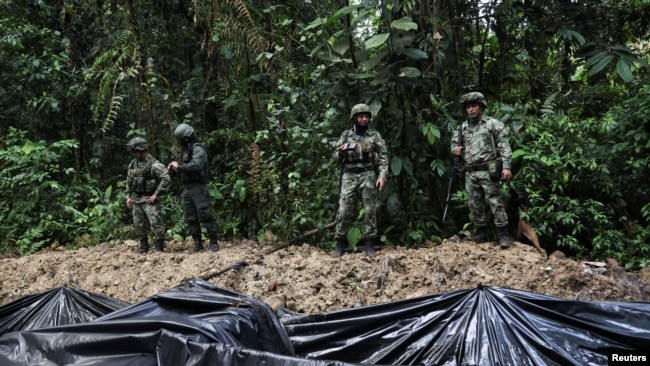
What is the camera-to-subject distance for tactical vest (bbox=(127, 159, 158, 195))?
23.6 ft

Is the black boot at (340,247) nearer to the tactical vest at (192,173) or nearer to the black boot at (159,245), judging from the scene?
the tactical vest at (192,173)

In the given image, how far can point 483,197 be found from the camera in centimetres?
612

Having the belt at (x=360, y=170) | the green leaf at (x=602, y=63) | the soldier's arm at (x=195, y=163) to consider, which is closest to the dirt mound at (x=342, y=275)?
the belt at (x=360, y=170)

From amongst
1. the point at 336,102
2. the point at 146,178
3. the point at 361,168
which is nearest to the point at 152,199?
the point at 146,178

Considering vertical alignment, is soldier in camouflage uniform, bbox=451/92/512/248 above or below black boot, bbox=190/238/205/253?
above

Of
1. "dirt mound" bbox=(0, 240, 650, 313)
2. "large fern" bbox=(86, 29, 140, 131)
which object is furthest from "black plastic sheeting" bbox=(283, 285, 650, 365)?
"large fern" bbox=(86, 29, 140, 131)

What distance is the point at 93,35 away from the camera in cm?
1076

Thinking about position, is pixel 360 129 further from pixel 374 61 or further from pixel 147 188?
pixel 147 188

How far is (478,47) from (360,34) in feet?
5.86

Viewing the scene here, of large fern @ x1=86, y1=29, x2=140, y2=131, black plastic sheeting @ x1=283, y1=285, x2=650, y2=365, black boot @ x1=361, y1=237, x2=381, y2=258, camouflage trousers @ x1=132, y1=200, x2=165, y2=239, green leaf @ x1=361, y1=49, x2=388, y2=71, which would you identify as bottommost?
black plastic sheeting @ x1=283, y1=285, x2=650, y2=365

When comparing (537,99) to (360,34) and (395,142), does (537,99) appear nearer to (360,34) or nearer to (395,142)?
(395,142)

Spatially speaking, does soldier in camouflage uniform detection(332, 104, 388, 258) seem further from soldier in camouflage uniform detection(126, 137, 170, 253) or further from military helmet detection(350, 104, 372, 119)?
soldier in camouflage uniform detection(126, 137, 170, 253)

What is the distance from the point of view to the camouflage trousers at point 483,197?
19.2ft

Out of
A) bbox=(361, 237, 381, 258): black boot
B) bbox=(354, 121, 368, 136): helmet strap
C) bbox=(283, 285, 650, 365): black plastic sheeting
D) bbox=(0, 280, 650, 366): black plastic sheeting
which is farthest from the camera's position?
bbox=(354, 121, 368, 136): helmet strap
